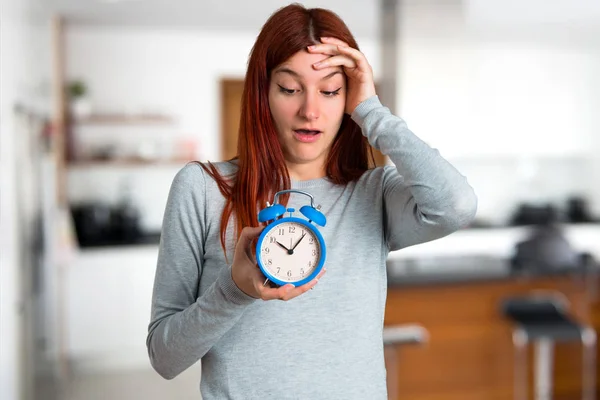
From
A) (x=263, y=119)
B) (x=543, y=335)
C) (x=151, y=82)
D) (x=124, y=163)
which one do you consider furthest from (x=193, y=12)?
(x=263, y=119)

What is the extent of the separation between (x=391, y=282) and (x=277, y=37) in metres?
2.24

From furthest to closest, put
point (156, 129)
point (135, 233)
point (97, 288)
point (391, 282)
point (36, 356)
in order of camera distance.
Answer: point (156, 129) < point (135, 233) < point (97, 288) < point (36, 356) < point (391, 282)

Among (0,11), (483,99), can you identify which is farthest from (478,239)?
(0,11)

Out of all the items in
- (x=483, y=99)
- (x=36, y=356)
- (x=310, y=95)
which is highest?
(x=483, y=99)

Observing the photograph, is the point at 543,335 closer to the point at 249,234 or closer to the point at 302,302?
the point at 302,302

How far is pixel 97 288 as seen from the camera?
480cm

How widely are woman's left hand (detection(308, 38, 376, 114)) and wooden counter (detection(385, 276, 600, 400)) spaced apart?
2159 mm

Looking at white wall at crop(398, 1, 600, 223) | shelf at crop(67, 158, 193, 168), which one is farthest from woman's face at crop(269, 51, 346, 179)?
white wall at crop(398, 1, 600, 223)

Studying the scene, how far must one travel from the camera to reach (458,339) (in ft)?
10.7

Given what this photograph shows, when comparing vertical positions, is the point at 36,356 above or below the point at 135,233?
below

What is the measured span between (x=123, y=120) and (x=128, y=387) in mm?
2204

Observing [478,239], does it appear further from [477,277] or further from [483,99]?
[477,277]

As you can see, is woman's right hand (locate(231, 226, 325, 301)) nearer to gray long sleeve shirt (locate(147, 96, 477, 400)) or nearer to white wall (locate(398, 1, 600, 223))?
gray long sleeve shirt (locate(147, 96, 477, 400))

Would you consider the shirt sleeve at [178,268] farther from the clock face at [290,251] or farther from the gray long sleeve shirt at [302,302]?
the clock face at [290,251]
